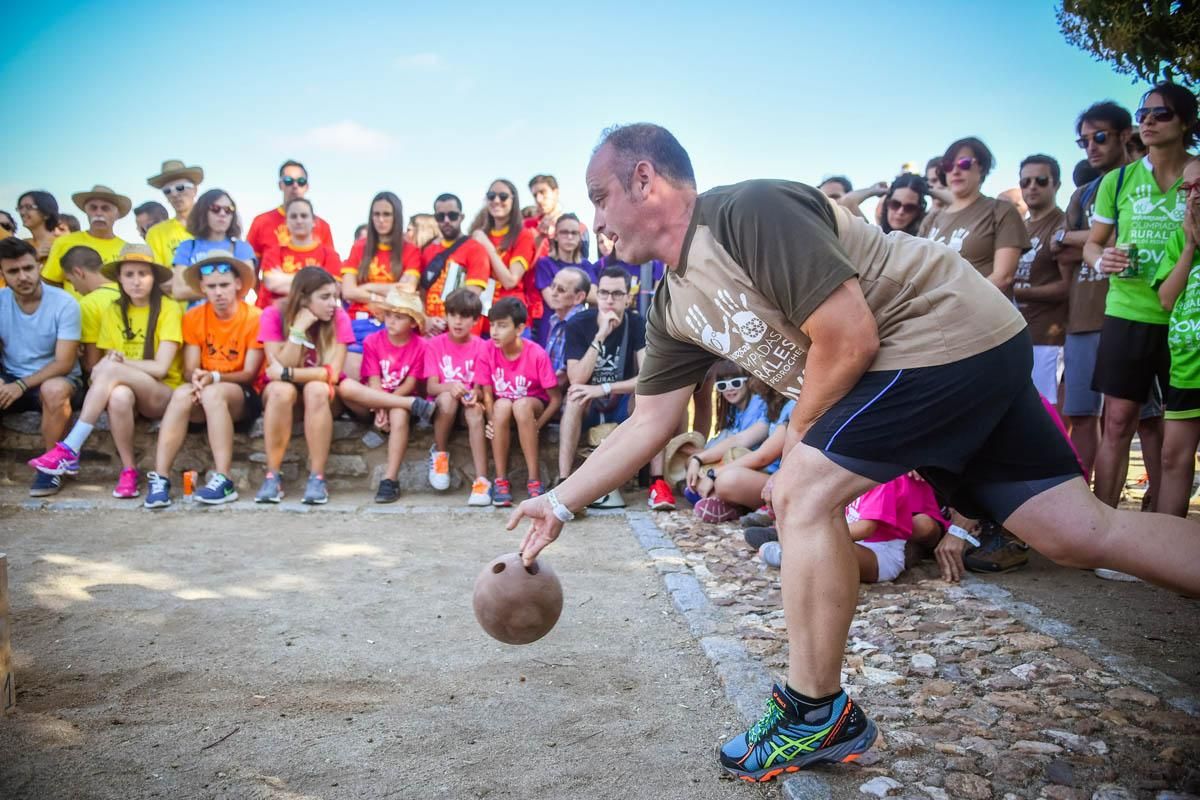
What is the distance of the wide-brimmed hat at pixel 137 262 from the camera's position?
7152mm

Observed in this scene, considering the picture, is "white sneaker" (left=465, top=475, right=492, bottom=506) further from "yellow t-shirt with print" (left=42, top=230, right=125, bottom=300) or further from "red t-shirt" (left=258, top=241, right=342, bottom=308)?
"yellow t-shirt with print" (left=42, top=230, right=125, bottom=300)

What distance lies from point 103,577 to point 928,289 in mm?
4389

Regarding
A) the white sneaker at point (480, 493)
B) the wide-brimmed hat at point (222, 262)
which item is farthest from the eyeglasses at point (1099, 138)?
the wide-brimmed hat at point (222, 262)

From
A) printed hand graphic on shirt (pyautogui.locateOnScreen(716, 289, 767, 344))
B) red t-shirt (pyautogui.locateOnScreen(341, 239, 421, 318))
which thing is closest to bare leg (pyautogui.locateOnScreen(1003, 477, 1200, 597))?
printed hand graphic on shirt (pyautogui.locateOnScreen(716, 289, 767, 344))

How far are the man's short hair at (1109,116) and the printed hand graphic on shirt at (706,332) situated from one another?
4378 millimetres

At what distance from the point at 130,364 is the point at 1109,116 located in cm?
768

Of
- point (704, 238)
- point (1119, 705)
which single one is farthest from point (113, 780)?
point (1119, 705)

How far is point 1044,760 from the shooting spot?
247 cm

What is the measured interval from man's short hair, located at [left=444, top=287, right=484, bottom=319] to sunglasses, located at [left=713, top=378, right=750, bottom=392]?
2.25 m

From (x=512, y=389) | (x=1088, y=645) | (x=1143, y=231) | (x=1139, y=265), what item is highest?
(x=1143, y=231)

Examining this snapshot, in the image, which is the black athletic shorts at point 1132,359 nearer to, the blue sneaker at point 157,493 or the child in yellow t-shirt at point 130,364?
the blue sneaker at point 157,493

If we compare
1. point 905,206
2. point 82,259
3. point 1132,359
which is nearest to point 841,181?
point 905,206

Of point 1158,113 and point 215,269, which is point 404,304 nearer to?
point 215,269

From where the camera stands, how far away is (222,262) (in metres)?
7.23
